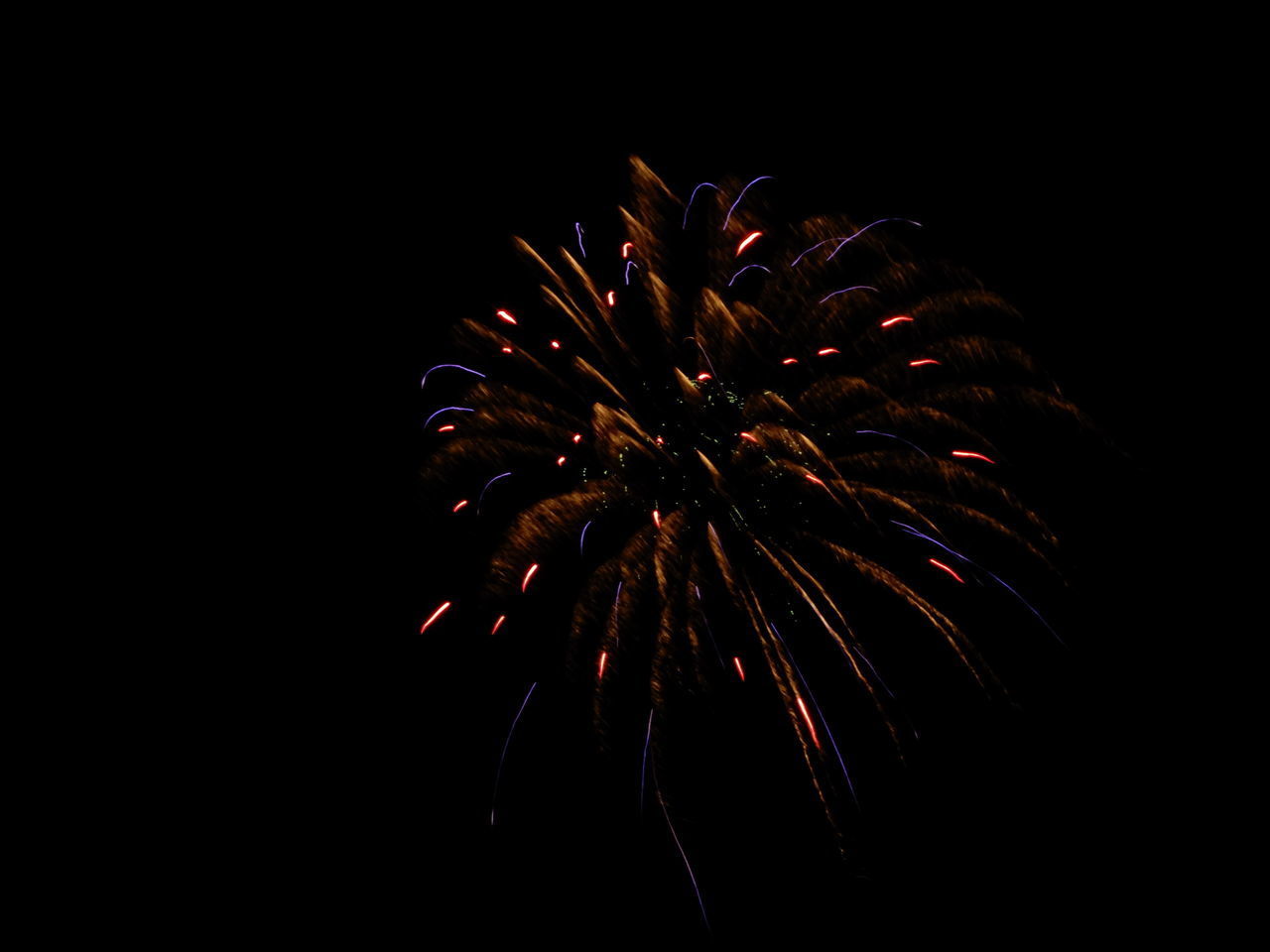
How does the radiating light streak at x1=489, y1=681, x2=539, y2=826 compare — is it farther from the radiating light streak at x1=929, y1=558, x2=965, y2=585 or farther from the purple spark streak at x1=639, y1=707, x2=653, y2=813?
the radiating light streak at x1=929, y1=558, x2=965, y2=585

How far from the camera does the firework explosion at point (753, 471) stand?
4.13m

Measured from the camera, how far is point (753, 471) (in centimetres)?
448

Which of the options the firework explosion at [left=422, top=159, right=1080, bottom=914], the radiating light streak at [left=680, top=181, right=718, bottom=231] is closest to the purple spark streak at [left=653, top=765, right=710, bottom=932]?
the firework explosion at [left=422, top=159, right=1080, bottom=914]

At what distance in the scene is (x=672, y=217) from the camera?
4.95 metres

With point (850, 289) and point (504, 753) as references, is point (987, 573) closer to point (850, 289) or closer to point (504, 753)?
point (850, 289)

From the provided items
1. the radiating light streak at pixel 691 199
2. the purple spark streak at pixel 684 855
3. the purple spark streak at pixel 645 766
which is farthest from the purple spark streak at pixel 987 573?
the radiating light streak at pixel 691 199

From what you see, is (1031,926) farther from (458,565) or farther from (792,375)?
(458,565)

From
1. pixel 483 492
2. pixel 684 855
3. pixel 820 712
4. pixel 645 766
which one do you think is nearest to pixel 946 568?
pixel 820 712

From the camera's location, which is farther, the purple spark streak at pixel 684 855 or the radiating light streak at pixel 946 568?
the purple spark streak at pixel 684 855

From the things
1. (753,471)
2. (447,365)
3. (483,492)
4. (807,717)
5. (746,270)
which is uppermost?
(447,365)

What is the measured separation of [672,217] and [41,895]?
6072 millimetres

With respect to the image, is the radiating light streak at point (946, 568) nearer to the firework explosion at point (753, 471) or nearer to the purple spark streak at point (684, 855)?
the firework explosion at point (753, 471)

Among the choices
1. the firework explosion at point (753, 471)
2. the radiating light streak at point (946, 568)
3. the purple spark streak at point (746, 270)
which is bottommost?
the radiating light streak at point (946, 568)

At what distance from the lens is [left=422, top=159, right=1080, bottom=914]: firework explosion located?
413 cm
